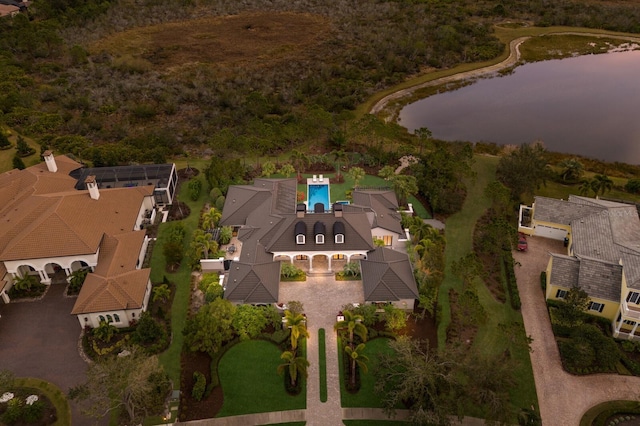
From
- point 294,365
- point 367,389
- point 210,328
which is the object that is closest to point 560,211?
point 367,389

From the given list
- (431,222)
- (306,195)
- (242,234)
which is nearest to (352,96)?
(306,195)

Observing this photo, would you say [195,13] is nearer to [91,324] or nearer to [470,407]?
[91,324]

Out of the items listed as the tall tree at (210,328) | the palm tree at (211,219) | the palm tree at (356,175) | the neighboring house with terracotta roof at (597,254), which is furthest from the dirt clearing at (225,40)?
the tall tree at (210,328)

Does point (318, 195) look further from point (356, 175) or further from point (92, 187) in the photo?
point (92, 187)

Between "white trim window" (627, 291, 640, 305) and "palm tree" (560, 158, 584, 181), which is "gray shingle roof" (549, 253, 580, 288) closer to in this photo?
"white trim window" (627, 291, 640, 305)

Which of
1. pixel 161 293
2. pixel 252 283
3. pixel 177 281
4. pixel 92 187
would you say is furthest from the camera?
pixel 92 187

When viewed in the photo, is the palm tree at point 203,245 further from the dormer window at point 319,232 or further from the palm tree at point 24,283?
the palm tree at point 24,283
